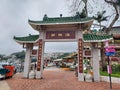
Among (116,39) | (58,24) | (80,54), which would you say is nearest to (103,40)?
(80,54)

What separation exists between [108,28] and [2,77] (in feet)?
39.8

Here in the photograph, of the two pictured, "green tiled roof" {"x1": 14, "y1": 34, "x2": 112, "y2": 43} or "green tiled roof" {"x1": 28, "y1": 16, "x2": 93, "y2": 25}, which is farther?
"green tiled roof" {"x1": 28, "y1": 16, "x2": 93, "y2": 25}

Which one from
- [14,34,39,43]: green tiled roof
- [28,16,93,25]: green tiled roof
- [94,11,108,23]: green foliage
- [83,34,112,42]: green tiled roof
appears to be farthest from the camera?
[94,11,108,23]: green foliage

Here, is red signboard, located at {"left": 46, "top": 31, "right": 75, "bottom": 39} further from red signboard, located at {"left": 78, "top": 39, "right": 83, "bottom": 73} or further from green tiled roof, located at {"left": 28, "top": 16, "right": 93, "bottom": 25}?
green tiled roof, located at {"left": 28, "top": 16, "right": 93, "bottom": 25}

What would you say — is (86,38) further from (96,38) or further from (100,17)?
(100,17)

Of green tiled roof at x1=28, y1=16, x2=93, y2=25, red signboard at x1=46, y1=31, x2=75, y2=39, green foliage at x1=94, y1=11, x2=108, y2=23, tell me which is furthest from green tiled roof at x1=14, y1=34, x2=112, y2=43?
green foliage at x1=94, y1=11, x2=108, y2=23

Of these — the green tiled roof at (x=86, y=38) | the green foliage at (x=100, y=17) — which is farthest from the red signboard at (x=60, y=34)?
the green foliage at (x=100, y=17)

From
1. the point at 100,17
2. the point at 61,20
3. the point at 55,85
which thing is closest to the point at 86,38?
the point at 61,20

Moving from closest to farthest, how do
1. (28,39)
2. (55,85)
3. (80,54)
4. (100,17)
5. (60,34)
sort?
(55,85), (80,54), (60,34), (28,39), (100,17)

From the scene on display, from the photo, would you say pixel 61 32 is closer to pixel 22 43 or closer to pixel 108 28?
pixel 22 43

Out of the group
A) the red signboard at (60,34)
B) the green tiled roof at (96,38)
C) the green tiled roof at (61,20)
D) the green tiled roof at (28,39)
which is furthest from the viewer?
the green tiled roof at (28,39)

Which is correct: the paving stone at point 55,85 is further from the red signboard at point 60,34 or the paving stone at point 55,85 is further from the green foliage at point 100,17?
the green foliage at point 100,17

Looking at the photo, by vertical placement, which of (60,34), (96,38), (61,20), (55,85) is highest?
(61,20)

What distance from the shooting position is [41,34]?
13586 mm
